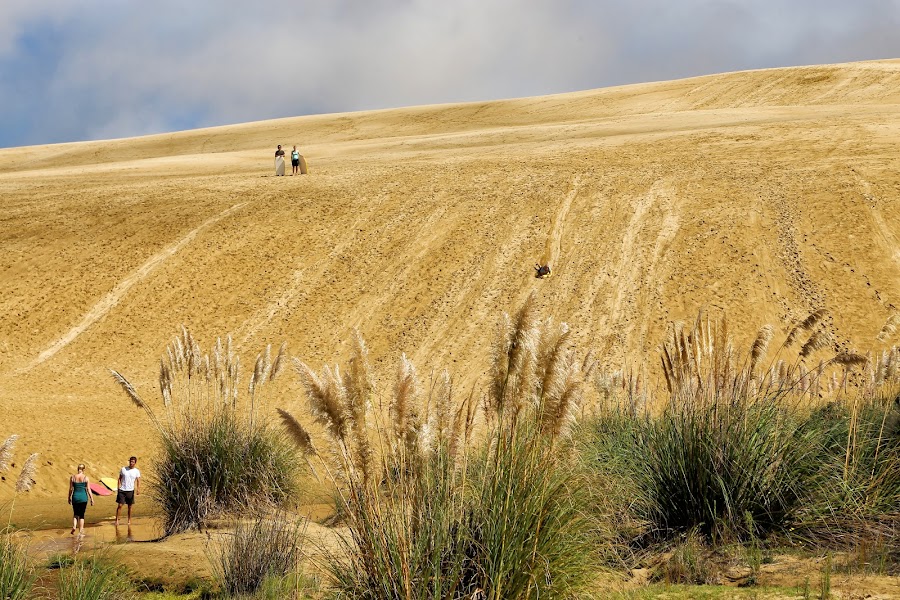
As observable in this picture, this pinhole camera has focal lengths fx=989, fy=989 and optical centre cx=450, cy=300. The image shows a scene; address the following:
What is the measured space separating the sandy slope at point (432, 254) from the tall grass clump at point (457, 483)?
15.6 meters

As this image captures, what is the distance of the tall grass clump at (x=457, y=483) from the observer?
17.6ft

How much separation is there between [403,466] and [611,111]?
63.9 m

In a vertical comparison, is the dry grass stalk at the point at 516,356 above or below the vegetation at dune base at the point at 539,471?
above

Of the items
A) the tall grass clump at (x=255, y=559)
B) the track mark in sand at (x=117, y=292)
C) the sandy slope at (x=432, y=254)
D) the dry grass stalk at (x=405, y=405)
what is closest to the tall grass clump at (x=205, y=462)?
the tall grass clump at (x=255, y=559)

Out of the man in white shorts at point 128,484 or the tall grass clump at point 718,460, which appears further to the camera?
the man in white shorts at point 128,484

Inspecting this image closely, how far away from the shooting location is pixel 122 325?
3002 centimetres

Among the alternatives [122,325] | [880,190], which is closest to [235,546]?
[122,325]

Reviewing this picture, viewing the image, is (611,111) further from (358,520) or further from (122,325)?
(358,520)

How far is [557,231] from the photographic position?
33625 mm

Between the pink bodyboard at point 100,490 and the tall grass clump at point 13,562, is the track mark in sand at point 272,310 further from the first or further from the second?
the tall grass clump at point 13,562

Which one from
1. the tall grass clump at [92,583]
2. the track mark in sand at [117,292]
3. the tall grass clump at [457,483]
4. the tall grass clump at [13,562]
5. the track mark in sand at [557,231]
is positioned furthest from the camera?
the track mark in sand at [557,231]

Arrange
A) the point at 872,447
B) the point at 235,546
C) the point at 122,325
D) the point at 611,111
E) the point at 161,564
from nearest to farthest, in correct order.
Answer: the point at 235,546
the point at 872,447
the point at 161,564
the point at 122,325
the point at 611,111

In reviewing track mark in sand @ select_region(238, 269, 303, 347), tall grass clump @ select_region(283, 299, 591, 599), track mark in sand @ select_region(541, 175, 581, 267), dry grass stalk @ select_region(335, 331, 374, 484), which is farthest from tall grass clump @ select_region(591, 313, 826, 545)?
track mark in sand @ select_region(541, 175, 581, 267)

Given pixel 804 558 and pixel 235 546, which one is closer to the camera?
pixel 804 558
